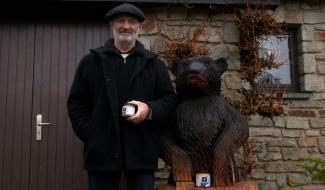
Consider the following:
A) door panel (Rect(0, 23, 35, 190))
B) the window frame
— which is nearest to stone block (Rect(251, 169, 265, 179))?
the window frame

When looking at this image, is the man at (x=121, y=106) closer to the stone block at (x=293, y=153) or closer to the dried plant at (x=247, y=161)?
the dried plant at (x=247, y=161)

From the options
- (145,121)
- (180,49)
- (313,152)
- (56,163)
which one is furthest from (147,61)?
(313,152)

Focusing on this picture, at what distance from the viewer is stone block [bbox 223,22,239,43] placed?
462 centimetres

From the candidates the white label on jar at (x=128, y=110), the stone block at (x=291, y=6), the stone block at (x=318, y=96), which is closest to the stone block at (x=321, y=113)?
the stone block at (x=318, y=96)

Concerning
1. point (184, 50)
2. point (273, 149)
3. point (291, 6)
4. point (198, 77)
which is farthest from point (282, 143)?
point (198, 77)

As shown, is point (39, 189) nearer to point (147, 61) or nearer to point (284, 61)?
point (147, 61)

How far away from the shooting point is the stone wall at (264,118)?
4.51 m

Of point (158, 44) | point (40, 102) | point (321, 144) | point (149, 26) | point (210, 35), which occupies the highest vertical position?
point (149, 26)

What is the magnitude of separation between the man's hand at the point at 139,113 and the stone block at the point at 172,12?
227cm

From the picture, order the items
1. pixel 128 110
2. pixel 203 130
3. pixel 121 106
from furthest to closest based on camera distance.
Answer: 1. pixel 203 130
2. pixel 121 106
3. pixel 128 110

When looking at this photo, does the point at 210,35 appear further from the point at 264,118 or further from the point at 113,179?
the point at 113,179

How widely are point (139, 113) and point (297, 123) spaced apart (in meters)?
2.75

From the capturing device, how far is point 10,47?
4.46 metres

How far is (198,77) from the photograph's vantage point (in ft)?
9.55
